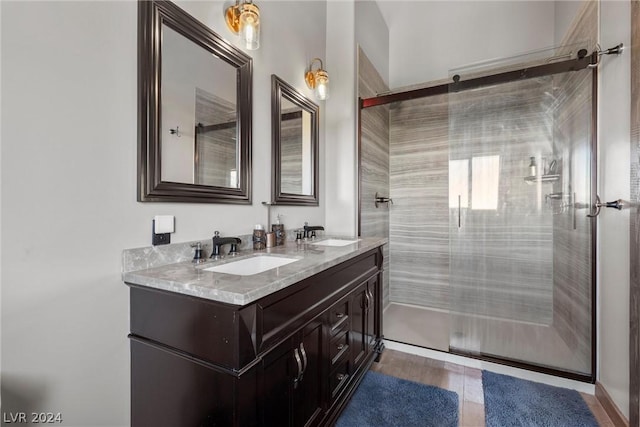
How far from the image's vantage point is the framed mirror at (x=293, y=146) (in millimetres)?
1822

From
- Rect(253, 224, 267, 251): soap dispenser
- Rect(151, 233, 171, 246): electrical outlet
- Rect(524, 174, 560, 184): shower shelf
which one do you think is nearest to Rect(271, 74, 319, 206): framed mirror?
Rect(253, 224, 267, 251): soap dispenser

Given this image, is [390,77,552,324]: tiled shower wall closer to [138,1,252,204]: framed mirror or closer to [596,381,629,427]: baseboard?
[596,381,629,427]: baseboard

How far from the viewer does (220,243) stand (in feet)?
4.34

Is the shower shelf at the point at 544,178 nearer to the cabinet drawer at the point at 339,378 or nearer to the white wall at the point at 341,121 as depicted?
the white wall at the point at 341,121

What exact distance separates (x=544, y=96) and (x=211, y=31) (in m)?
2.31

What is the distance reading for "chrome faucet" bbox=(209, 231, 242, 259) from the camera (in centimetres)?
131

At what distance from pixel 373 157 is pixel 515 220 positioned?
1277 mm

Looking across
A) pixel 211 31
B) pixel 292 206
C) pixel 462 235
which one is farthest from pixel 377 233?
pixel 211 31

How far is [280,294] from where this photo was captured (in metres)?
0.96

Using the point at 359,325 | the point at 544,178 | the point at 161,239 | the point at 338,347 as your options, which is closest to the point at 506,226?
the point at 544,178

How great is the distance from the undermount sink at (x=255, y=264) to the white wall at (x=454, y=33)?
107 inches

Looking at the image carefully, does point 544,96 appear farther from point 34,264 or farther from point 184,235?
point 34,264

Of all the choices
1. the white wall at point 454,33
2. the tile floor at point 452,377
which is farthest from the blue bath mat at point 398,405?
the white wall at point 454,33

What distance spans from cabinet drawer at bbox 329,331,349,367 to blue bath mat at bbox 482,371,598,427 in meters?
0.84
